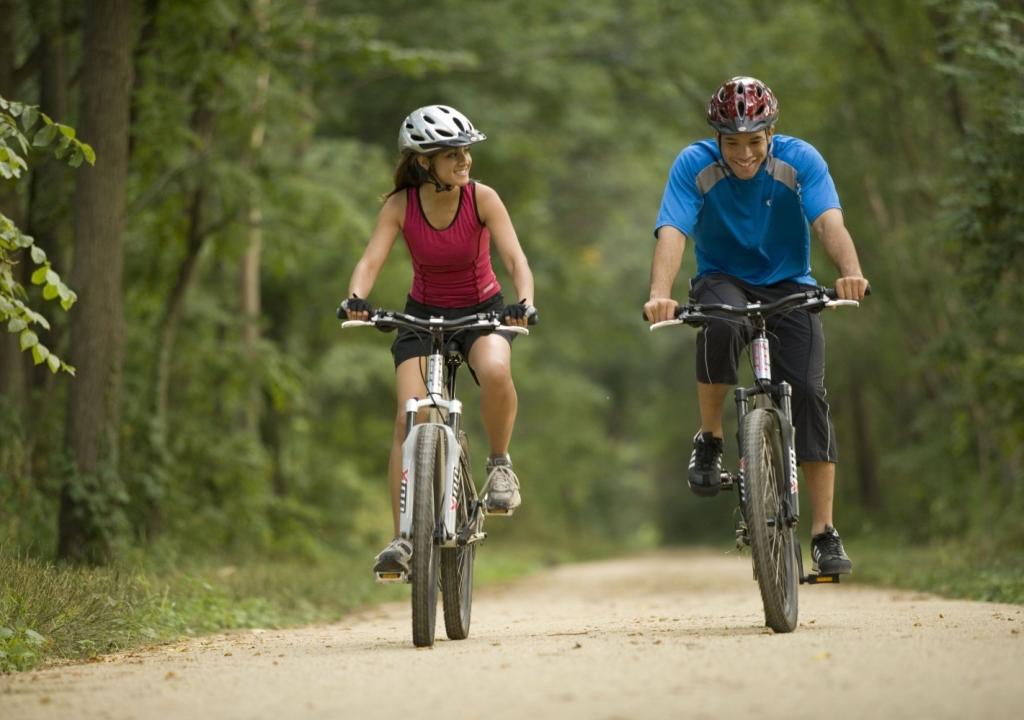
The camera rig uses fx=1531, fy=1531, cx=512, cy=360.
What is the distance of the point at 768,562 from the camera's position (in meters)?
6.96

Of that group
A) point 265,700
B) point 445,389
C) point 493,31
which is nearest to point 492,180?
point 493,31

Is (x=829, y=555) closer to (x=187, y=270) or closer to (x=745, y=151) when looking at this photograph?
(x=745, y=151)

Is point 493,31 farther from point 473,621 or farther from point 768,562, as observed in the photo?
point 768,562

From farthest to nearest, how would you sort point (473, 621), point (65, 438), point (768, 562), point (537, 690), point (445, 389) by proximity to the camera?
point (65, 438), point (473, 621), point (445, 389), point (768, 562), point (537, 690)

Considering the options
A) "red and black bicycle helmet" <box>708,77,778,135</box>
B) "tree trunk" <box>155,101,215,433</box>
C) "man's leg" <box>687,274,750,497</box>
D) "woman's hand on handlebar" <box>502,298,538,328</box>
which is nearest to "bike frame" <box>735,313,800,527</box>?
"man's leg" <box>687,274,750,497</box>

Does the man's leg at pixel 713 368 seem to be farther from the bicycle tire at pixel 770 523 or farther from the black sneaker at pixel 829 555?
the black sneaker at pixel 829 555

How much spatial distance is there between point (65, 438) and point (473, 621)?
3.59 metres

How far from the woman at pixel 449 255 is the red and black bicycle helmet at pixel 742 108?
116 centimetres

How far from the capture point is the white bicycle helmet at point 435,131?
758 centimetres

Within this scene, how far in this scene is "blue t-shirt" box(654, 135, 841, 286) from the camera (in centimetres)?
761

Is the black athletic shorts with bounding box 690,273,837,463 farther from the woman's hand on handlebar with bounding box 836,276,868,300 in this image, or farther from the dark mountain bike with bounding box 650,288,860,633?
the woman's hand on handlebar with bounding box 836,276,868,300

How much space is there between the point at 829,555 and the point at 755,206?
5.86 feet

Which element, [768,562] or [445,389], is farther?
[445,389]

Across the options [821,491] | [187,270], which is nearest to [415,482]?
[821,491]
